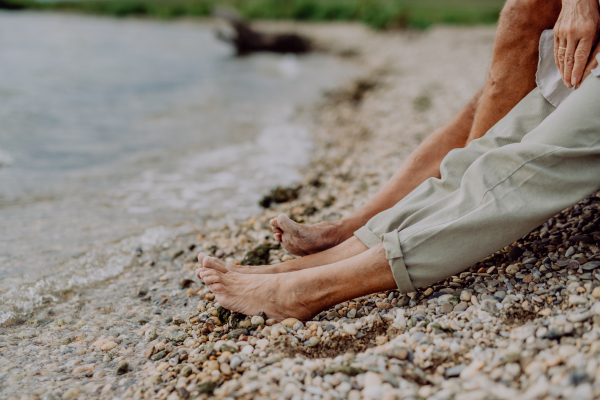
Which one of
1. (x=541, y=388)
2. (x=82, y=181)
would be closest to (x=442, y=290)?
(x=541, y=388)

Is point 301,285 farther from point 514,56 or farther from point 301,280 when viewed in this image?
point 514,56

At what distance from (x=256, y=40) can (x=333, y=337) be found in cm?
2043

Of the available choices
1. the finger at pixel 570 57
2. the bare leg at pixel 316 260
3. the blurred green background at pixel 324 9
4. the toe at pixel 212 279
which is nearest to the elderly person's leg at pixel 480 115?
the bare leg at pixel 316 260

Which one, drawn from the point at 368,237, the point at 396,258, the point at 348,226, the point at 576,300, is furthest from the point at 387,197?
the point at 576,300

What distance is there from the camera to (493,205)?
171 cm

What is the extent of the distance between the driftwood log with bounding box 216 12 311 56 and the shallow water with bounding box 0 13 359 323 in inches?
249

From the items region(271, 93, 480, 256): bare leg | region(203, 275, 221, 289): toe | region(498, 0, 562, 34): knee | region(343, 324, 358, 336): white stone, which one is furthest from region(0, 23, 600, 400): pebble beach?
region(498, 0, 562, 34): knee

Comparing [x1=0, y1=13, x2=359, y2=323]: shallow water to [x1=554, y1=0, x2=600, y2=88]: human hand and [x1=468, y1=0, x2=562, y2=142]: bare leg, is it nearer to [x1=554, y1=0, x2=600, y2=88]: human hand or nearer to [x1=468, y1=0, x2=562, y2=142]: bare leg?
[x1=468, y1=0, x2=562, y2=142]: bare leg

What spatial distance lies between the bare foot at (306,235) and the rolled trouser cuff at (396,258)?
22.6 inches

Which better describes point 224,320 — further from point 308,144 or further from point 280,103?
point 280,103

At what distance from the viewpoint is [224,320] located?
227 centimetres

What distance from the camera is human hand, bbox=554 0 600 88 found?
1.81 m

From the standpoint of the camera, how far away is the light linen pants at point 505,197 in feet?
5.53

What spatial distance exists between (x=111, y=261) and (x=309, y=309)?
1.89m
